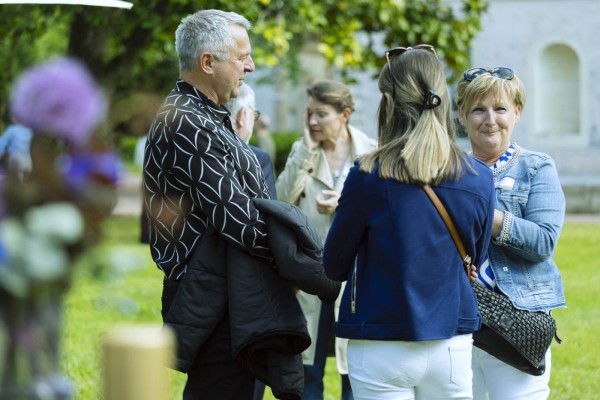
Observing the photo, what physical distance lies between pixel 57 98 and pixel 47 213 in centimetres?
18

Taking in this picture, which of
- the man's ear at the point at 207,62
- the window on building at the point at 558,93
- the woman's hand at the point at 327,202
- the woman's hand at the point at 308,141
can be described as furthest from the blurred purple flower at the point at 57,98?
the window on building at the point at 558,93

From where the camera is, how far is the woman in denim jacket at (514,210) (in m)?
3.86

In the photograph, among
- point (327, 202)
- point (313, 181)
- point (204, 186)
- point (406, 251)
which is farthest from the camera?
point (313, 181)

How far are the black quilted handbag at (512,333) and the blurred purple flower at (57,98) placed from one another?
2.43 m

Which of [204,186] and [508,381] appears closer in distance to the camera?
[204,186]

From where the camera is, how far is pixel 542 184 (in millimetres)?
3896

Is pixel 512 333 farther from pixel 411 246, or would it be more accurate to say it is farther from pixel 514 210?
pixel 411 246

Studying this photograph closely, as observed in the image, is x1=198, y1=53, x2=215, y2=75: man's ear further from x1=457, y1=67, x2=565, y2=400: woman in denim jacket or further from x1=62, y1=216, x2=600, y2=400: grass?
x1=457, y1=67, x2=565, y2=400: woman in denim jacket

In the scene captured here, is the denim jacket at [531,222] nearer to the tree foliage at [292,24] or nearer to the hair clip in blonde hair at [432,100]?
the hair clip in blonde hair at [432,100]

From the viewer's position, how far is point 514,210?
391cm

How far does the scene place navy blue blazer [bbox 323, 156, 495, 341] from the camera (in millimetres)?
3338

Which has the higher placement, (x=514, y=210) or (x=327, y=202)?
(x=514, y=210)

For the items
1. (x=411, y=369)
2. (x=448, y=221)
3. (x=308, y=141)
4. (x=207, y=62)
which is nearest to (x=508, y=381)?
(x=411, y=369)

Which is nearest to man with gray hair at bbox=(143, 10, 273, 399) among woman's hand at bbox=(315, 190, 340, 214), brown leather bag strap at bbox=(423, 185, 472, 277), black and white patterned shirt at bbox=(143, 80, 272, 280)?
black and white patterned shirt at bbox=(143, 80, 272, 280)
